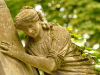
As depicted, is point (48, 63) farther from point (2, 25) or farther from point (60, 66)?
point (2, 25)

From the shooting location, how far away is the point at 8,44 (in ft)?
8.49

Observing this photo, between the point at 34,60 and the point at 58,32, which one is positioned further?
the point at 58,32

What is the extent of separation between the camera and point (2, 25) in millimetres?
2627

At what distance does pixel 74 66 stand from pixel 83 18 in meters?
2.84

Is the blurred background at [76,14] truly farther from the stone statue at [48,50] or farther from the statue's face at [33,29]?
the statue's face at [33,29]

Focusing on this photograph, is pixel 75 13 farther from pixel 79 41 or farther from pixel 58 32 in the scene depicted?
pixel 58 32

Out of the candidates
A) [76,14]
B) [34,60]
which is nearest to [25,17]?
[34,60]

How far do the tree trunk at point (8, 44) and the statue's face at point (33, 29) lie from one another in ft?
0.57

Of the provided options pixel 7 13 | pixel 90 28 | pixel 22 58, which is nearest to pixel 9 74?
pixel 22 58

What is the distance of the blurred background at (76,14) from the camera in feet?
18.1

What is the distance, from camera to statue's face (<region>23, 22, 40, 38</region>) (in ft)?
8.68

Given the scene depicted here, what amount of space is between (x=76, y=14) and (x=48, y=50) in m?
3.10

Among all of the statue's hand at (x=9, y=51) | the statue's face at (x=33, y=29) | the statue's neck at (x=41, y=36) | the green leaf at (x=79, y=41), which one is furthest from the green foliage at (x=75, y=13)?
the statue's hand at (x=9, y=51)

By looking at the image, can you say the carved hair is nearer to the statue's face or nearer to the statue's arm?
the statue's face
